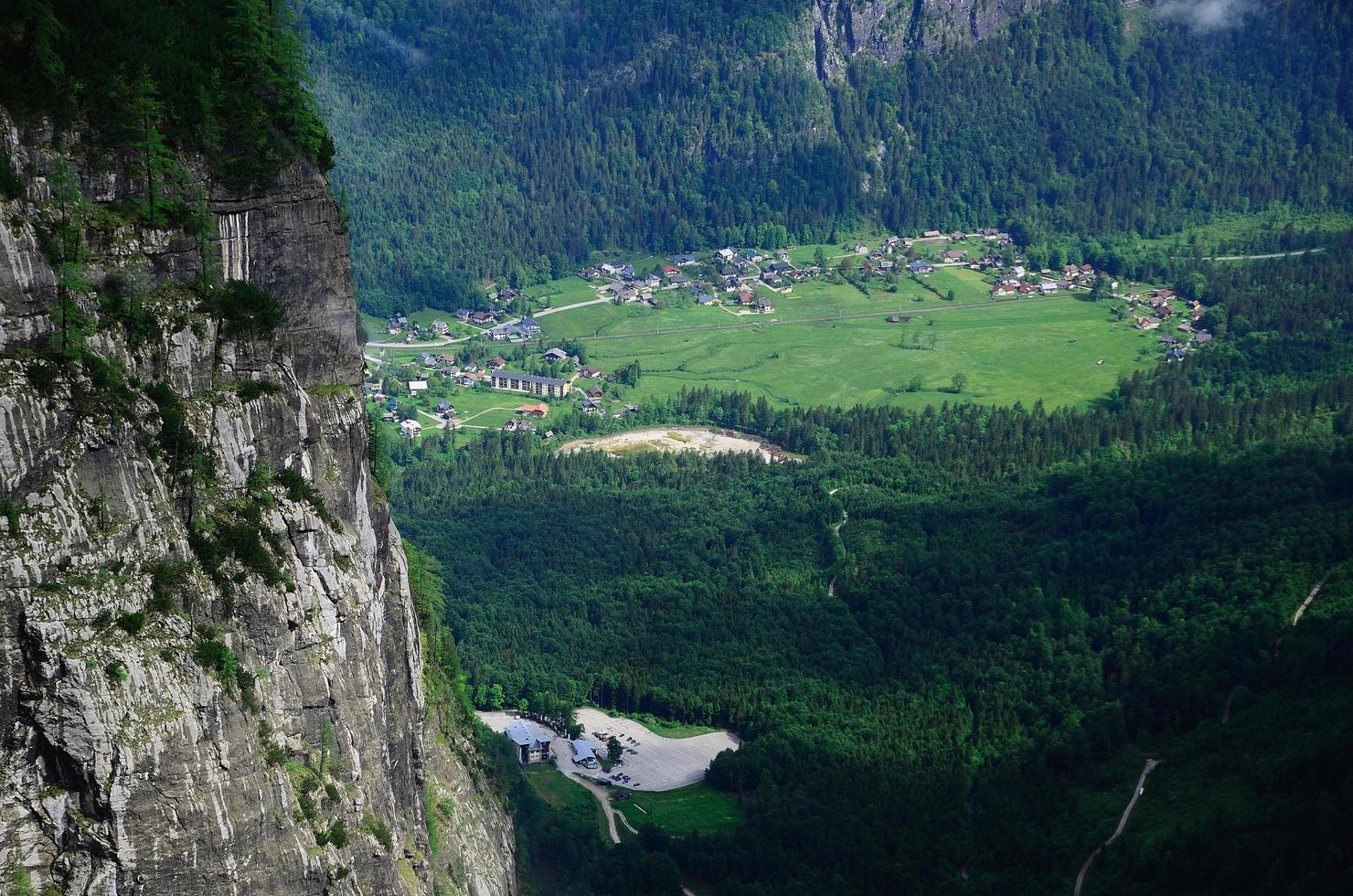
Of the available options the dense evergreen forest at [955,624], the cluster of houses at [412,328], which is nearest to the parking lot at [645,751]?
the dense evergreen forest at [955,624]

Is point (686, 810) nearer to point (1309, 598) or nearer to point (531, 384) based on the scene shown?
point (1309, 598)

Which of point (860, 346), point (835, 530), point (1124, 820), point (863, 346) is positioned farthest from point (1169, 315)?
point (1124, 820)

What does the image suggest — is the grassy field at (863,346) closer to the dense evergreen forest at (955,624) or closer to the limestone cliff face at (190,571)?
the dense evergreen forest at (955,624)

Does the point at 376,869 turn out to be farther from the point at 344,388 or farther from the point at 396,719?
the point at 344,388

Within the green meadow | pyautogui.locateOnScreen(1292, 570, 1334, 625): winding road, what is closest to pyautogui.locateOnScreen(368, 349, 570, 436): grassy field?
the green meadow

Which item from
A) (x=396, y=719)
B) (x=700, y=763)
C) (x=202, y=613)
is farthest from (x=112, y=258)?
(x=700, y=763)

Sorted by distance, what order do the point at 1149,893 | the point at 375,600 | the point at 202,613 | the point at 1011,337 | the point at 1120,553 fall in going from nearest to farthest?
the point at 202,613 < the point at 375,600 < the point at 1149,893 < the point at 1120,553 < the point at 1011,337

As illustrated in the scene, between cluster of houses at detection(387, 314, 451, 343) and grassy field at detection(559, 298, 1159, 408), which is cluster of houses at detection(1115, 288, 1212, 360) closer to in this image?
grassy field at detection(559, 298, 1159, 408)
